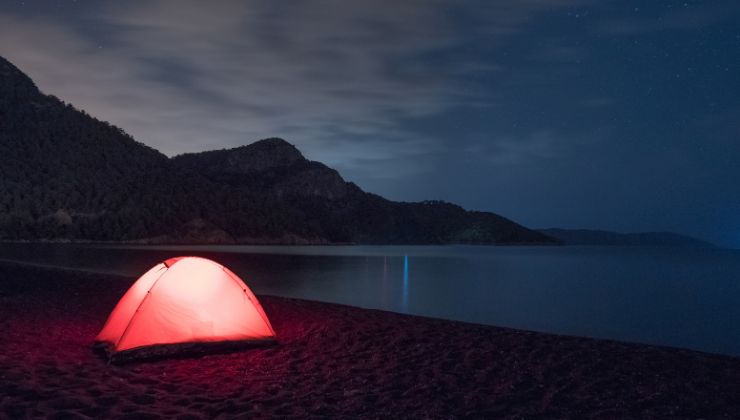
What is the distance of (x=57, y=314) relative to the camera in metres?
14.0

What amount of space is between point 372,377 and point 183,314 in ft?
12.2

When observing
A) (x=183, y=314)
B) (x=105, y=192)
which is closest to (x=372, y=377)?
(x=183, y=314)

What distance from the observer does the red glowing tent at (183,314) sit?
32.2 feet

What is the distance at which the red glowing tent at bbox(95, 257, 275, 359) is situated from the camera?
9.82 metres

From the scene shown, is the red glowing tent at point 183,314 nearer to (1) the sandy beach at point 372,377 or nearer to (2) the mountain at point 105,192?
(1) the sandy beach at point 372,377

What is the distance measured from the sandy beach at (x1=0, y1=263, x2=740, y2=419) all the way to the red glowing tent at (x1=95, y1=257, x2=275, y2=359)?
36 centimetres

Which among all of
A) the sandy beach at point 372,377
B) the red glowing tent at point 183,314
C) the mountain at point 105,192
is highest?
the mountain at point 105,192

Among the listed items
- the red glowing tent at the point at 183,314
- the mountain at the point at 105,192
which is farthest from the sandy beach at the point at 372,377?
the mountain at the point at 105,192

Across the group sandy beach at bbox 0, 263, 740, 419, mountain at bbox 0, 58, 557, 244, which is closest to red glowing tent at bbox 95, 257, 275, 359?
sandy beach at bbox 0, 263, 740, 419

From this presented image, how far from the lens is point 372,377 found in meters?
8.70

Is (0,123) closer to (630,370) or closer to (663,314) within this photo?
(663,314)

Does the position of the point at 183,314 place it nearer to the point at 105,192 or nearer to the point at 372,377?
the point at 372,377

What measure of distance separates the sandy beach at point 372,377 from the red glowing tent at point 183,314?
1.17 feet

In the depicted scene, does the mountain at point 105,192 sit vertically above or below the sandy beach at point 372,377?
above
